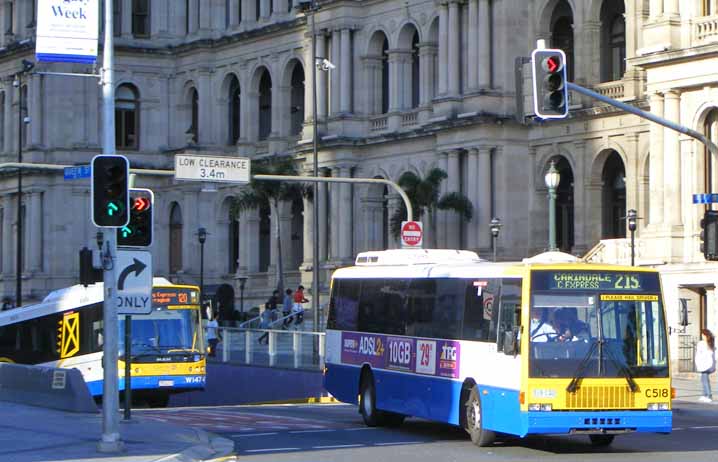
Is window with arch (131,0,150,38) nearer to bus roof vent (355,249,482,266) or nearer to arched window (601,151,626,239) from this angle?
arched window (601,151,626,239)

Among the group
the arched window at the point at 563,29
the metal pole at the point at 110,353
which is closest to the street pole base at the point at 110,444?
the metal pole at the point at 110,353

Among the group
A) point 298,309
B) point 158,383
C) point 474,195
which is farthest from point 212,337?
point 474,195

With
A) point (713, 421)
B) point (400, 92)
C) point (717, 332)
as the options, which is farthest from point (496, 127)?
point (713, 421)

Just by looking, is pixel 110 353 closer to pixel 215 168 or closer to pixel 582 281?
pixel 582 281

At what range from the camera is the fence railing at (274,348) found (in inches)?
1897

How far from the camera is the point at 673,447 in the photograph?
25000mm

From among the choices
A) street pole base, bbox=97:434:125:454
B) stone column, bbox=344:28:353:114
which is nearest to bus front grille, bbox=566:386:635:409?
street pole base, bbox=97:434:125:454

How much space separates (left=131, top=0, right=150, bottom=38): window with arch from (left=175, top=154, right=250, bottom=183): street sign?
46655 millimetres

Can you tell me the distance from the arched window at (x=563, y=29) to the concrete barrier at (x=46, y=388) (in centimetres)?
3153

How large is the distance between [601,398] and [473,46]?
1574 inches

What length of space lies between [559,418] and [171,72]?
6444cm

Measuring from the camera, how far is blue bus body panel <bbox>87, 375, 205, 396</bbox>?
133ft

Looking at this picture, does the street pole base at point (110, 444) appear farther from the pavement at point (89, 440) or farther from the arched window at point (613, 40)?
the arched window at point (613, 40)

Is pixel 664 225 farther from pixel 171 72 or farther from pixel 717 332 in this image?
pixel 171 72
